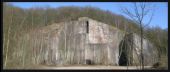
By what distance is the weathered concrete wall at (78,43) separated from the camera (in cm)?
1167

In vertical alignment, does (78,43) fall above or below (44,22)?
below

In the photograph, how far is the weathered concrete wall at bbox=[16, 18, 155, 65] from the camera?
38.3ft

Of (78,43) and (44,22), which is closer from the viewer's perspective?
(44,22)

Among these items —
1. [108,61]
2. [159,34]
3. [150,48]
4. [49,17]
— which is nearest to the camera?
[159,34]

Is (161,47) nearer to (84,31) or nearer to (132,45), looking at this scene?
(132,45)

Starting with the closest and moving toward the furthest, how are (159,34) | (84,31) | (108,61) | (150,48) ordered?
(159,34) < (150,48) < (108,61) < (84,31)

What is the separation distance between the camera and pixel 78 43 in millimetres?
14516

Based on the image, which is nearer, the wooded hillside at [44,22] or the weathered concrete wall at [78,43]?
the wooded hillside at [44,22]

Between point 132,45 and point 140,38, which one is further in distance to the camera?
point 132,45

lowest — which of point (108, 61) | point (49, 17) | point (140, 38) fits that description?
point (108, 61)

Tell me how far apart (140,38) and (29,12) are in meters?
3.23

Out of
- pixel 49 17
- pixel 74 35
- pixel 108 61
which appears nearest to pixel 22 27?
pixel 49 17

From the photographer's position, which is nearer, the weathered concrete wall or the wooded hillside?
the wooded hillside

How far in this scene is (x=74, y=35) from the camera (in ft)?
45.6
